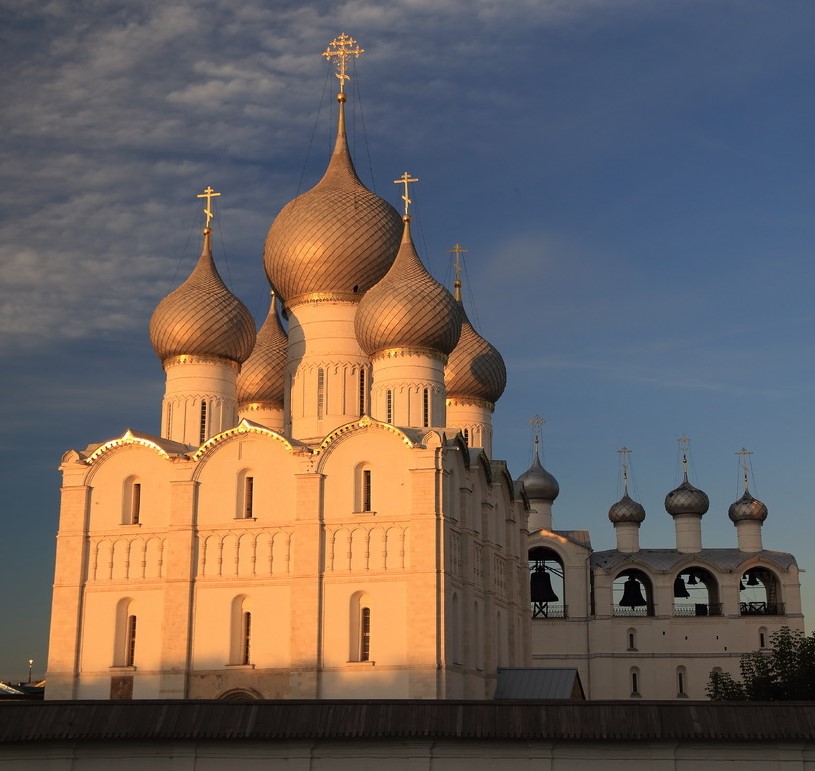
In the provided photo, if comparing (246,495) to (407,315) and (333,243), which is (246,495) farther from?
(333,243)

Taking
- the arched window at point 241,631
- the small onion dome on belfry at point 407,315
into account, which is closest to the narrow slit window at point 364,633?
the arched window at point 241,631

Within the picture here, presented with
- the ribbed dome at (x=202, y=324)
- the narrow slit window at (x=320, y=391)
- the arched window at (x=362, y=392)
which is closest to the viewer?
the narrow slit window at (x=320, y=391)

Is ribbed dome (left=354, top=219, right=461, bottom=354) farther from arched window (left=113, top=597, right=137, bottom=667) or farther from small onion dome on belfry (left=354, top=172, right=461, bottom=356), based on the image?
arched window (left=113, top=597, right=137, bottom=667)

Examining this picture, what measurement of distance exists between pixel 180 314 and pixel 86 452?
4.05 m

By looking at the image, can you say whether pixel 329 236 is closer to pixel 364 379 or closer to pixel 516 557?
pixel 364 379

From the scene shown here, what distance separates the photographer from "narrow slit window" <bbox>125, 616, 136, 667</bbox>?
86.3 ft

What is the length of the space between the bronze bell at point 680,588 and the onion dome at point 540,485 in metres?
5.41

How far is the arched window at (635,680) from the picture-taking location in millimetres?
43688

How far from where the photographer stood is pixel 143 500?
27.0m

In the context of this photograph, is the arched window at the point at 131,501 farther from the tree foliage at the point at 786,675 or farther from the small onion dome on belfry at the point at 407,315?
the tree foliage at the point at 786,675

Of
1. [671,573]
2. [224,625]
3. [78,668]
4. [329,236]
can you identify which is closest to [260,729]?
[224,625]

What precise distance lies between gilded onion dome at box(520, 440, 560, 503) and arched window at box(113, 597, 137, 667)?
22528mm

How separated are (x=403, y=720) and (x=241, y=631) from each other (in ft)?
30.6

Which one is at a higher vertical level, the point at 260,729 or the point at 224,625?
the point at 224,625
